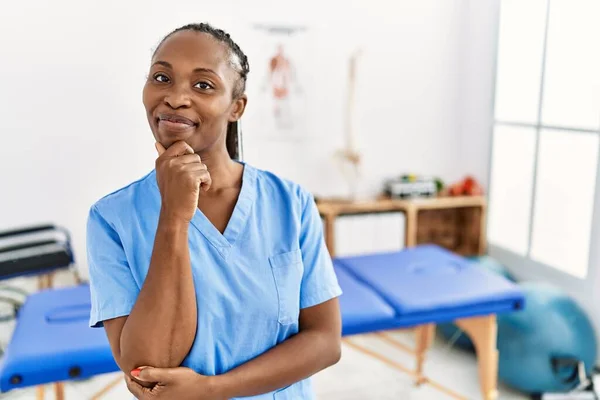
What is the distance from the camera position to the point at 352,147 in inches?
125

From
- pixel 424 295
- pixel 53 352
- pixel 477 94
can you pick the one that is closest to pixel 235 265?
pixel 53 352

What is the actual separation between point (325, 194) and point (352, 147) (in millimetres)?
338

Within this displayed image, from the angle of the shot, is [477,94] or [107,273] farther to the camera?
[477,94]

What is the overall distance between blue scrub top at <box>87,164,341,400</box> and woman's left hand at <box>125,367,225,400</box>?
3 centimetres

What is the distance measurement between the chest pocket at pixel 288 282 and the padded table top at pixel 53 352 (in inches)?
31.8

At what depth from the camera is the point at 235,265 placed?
84 cm

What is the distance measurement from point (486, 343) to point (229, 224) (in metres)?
1.46

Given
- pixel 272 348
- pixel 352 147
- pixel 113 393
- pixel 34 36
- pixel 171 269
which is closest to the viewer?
pixel 171 269

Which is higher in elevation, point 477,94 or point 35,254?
point 477,94

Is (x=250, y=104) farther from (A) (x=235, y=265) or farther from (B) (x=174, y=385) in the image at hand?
(B) (x=174, y=385)

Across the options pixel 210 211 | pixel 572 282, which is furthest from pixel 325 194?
pixel 210 211

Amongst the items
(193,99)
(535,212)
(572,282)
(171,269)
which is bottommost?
(572,282)

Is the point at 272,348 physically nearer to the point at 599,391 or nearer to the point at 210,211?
the point at 210,211

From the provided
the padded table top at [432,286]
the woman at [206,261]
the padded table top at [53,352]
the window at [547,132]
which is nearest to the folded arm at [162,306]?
the woman at [206,261]
